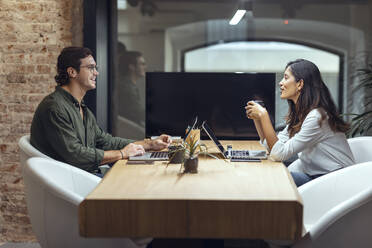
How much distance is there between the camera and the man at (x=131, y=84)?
444 centimetres

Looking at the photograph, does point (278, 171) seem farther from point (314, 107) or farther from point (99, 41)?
point (99, 41)

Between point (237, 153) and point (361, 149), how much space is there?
0.88m

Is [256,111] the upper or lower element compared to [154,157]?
upper

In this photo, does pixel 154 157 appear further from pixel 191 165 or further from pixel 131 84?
pixel 131 84

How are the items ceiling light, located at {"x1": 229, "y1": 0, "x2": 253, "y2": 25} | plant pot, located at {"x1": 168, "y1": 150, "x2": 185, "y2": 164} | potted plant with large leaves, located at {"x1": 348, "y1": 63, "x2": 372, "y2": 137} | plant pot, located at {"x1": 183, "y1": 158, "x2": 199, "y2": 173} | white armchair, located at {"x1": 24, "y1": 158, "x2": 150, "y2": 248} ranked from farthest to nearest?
ceiling light, located at {"x1": 229, "y1": 0, "x2": 253, "y2": 25}, potted plant with large leaves, located at {"x1": 348, "y1": 63, "x2": 372, "y2": 137}, plant pot, located at {"x1": 168, "y1": 150, "x2": 185, "y2": 164}, plant pot, located at {"x1": 183, "y1": 158, "x2": 199, "y2": 173}, white armchair, located at {"x1": 24, "y1": 158, "x2": 150, "y2": 248}

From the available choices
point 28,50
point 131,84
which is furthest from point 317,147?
point 28,50

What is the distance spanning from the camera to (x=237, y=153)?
3.21 metres

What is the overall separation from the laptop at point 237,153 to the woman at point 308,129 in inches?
3.5

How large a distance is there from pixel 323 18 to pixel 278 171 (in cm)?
207

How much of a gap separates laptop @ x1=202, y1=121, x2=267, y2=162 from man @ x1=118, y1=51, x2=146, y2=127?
1305 mm

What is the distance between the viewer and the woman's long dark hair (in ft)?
10.5

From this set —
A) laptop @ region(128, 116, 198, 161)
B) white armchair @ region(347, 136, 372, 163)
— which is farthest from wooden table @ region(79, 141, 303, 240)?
white armchair @ region(347, 136, 372, 163)

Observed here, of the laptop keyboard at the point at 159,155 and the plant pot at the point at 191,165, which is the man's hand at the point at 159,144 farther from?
the plant pot at the point at 191,165

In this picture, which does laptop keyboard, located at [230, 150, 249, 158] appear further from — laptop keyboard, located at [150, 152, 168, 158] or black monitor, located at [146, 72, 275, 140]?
black monitor, located at [146, 72, 275, 140]
